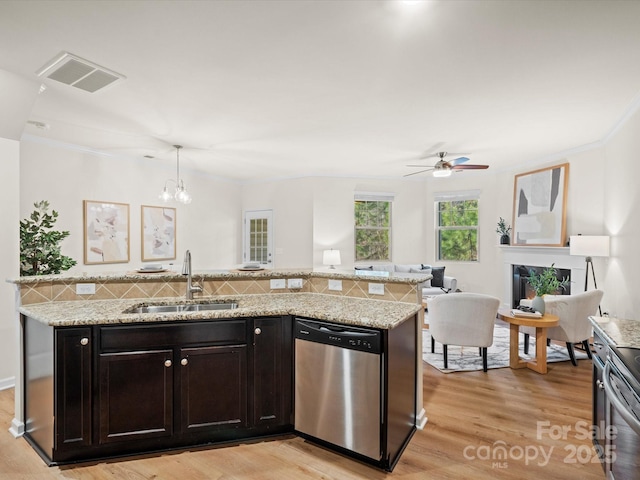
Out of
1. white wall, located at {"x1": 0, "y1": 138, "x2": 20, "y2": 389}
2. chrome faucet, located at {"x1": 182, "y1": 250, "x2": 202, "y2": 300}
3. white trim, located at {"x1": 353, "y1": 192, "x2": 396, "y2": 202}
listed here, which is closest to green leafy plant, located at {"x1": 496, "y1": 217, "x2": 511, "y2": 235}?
white trim, located at {"x1": 353, "y1": 192, "x2": 396, "y2": 202}

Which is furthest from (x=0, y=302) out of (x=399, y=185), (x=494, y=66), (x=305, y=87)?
(x=399, y=185)

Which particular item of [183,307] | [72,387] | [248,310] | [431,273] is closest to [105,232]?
[183,307]

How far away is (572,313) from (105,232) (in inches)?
241

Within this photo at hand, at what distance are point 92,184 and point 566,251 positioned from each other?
7.06 metres

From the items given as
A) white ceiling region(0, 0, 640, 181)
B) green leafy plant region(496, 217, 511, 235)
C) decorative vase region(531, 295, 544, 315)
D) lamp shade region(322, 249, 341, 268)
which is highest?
white ceiling region(0, 0, 640, 181)

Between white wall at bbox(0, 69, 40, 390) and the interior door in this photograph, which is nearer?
white wall at bbox(0, 69, 40, 390)

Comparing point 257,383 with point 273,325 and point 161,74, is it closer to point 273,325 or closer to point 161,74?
point 273,325

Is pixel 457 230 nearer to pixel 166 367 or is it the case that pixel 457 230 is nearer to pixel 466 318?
pixel 466 318

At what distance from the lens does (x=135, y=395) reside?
88.6 inches

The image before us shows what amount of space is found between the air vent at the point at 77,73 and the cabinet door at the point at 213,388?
222 centimetres

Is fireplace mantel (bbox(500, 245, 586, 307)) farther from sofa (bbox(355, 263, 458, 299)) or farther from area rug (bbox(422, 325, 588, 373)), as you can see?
area rug (bbox(422, 325, 588, 373))

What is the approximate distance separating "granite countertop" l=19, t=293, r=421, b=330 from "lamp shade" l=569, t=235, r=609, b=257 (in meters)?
3.28

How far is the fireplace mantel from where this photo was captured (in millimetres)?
5168

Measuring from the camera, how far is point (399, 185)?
7.52 m
